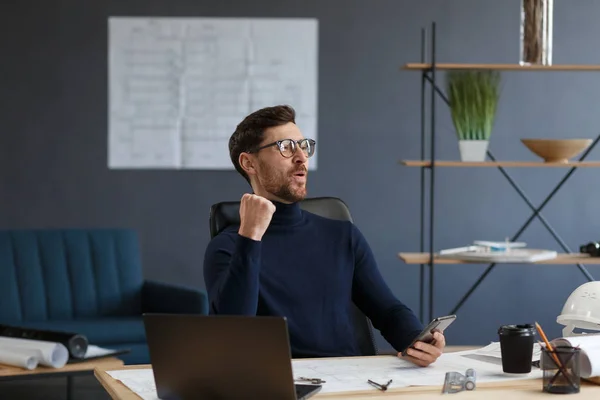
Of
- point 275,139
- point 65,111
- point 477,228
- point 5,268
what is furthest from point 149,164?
point 275,139

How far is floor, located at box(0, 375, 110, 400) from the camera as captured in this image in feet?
14.6

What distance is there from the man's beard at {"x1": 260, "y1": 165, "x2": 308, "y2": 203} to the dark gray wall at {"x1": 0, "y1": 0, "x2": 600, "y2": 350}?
10.0 ft

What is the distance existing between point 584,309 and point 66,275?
3.27 meters

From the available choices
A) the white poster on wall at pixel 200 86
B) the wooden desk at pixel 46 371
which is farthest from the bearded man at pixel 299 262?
the white poster on wall at pixel 200 86

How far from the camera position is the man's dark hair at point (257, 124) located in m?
2.53

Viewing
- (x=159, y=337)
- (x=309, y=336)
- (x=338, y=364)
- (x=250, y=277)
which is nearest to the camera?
(x=159, y=337)

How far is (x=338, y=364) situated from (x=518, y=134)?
3789mm

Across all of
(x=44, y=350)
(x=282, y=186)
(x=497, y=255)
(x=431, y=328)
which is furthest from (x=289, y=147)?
(x=497, y=255)

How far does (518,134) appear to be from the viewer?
5621 millimetres

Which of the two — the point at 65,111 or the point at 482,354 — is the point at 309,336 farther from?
the point at 65,111

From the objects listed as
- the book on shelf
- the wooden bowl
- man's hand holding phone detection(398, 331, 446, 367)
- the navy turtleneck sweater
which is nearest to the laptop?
man's hand holding phone detection(398, 331, 446, 367)

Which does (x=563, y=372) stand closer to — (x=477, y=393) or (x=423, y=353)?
(x=477, y=393)

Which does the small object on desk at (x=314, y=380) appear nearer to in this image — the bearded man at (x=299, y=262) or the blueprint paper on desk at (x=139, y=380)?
the blueprint paper on desk at (x=139, y=380)

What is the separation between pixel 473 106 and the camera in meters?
4.49
